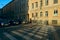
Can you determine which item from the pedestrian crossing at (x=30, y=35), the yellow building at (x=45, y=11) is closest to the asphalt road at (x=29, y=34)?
the pedestrian crossing at (x=30, y=35)

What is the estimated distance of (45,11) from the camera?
43.3 metres

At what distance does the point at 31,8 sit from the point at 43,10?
8.28 metres

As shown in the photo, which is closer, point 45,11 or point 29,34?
point 29,34

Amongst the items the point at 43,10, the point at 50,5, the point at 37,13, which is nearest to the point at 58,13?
the point at 50,5

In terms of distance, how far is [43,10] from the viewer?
4406 cm

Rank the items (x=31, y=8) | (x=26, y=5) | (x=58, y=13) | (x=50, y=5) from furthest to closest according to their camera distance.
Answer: (x=26, y=5) → (x=31, y=8) → (x=50, y=5) → (x=58, y=13)

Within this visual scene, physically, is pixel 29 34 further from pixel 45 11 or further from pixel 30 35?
pixel 45 11

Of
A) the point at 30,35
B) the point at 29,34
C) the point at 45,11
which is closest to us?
the point at 30,35

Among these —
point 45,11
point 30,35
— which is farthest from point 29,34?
point 45,11

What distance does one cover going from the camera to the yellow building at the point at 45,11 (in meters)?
39.0

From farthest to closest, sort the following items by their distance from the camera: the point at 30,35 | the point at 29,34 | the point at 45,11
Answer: the point at 45,11, the point at 29,34, the point at 30,35

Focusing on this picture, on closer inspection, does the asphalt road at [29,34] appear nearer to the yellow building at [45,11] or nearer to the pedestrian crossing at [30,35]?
the pedestrian crossing at [30,35]

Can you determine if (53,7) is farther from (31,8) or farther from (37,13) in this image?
(31,8)

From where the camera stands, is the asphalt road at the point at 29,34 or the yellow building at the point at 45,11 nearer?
the asphalt road at the point at 29,34
